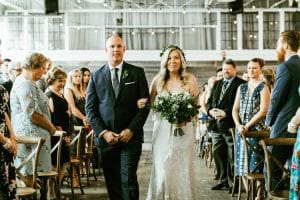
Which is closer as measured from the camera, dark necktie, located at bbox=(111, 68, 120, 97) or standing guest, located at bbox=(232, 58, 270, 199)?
dark necktie, located at bbox=(111, 68, 120, 97)

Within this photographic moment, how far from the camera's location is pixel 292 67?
15.0 ft

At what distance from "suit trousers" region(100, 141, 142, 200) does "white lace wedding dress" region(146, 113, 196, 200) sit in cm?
73

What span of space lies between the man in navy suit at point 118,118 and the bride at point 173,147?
672 mm

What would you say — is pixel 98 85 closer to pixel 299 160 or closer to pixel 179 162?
pixel 179 162

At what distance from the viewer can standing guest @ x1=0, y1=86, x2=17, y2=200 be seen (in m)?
4.00

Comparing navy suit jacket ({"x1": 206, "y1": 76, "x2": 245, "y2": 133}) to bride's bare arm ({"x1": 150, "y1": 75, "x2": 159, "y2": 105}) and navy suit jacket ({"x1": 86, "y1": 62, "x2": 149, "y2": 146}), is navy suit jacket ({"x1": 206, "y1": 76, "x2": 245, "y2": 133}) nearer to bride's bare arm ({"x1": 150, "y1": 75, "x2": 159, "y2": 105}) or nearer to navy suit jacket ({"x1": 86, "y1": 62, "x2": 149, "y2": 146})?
bride's bare arm ({"x1": 150, "y1": 75, "x2": 159, "y2": 105})

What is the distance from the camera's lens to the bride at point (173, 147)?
5492 millimetres

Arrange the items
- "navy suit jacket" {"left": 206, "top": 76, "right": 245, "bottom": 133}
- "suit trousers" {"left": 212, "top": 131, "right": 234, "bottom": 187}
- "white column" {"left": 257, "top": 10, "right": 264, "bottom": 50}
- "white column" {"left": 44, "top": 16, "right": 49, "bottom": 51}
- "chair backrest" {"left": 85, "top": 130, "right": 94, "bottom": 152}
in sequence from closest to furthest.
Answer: "navy suit jacket" {"left": 206, "top": 76, "right": 245, "bottom": 133}, "suit trousers" {"left": 212, "top": 131, "right": 234, "bottom": 187}, "chair backrest" {"left": 85, "top": 130, "right": 94, "bottom": 152}, "white column" {"left": 257, "top": 10, "right": 264, "bottom": 50}, "white column" {"left": 44, "top": 16, "right": 49, "bottom": 51}

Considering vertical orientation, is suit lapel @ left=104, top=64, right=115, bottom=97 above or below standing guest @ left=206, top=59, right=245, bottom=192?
above

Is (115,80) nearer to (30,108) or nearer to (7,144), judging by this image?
(30,108)

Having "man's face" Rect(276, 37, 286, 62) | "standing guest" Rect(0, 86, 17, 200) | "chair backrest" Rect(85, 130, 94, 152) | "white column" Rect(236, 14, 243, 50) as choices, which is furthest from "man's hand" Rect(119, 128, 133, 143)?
"white column" Rect(236, 14, 243, 50)

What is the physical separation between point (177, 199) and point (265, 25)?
49.7 feet

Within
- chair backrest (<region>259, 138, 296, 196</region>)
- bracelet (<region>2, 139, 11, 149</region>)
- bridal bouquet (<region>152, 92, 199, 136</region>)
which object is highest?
bridal bouquet (<region>152, 92, 199, 136</region>)

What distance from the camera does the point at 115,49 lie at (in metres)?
4.84
